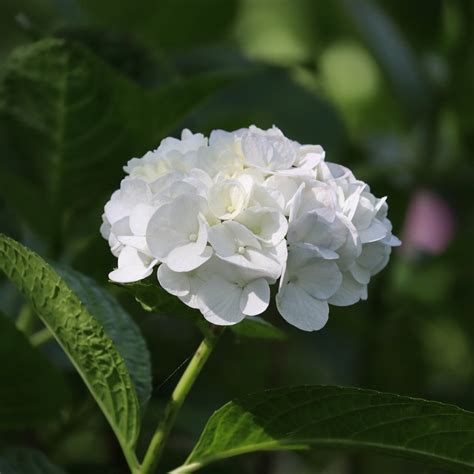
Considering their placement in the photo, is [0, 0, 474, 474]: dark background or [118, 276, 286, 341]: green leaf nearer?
[118, 276, 286, 341]: green leaf

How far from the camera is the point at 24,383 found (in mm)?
920

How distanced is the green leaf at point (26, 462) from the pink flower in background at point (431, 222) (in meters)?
1.25

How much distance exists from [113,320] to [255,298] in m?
0.21

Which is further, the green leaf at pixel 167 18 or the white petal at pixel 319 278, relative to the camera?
the green leaf at pixel 167 18

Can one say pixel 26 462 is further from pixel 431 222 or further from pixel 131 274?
pixel 431 222

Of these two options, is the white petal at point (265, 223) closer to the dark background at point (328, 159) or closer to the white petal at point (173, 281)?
the white petal at point (173, 281)

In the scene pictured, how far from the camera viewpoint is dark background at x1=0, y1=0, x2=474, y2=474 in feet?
3.80

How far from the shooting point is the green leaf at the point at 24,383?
34.3 inches

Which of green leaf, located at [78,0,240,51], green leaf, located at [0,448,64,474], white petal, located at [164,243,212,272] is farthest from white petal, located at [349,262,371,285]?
green leaf, located at [78,0,240,51]

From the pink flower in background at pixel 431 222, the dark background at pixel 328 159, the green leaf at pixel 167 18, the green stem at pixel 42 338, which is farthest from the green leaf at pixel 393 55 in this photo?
the green stem at pixel 42 338

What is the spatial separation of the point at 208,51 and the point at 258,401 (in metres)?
0.84

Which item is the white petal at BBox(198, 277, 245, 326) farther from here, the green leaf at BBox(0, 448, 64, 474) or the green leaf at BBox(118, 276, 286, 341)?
the green leaf at BBox(0, 448, 64, 474)

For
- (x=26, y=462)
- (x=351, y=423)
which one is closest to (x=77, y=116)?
(x=26, y=462)

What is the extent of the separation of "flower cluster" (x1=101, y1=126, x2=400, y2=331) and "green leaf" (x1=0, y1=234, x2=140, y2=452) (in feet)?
0.17
